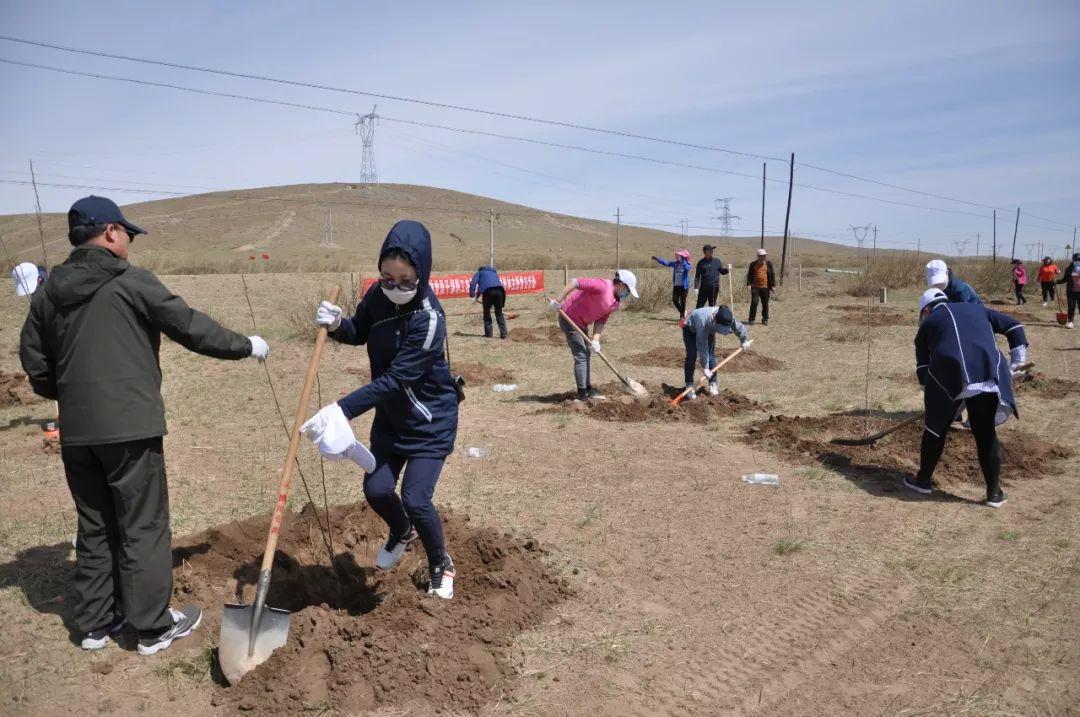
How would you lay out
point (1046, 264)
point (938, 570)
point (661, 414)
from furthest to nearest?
1. point (1046, 264)
2. point (661, 414)
3. point (938, 570)

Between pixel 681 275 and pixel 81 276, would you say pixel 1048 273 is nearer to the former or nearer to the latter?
pixel 681 275

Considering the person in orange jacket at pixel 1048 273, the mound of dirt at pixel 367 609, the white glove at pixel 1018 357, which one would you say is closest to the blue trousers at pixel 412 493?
the mound of dirt at pixel 367 609

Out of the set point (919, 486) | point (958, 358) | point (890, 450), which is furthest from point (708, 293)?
point (958, 358)

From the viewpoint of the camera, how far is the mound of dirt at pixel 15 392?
9336 millimetres

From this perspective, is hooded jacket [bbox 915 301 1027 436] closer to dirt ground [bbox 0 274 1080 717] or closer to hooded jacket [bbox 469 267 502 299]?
dirt ground [bbox 0 274 1080 717]

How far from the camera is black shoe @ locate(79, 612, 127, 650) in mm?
Answer: 3658

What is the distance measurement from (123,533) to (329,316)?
1.36m

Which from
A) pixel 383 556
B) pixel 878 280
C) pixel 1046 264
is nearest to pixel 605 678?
pixel 383 556

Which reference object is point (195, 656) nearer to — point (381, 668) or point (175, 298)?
point (381, 668)

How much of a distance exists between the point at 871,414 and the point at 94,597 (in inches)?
311

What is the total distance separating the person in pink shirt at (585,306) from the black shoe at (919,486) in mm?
3705

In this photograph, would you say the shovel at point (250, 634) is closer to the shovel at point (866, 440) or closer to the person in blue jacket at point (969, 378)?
the person in blue jacket at point (969, 378)

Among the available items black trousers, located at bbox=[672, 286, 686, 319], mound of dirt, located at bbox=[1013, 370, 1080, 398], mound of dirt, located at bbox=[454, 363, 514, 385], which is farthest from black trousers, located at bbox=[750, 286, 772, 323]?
mound of dirt, located at bbox=[454, 363, 514, 385]

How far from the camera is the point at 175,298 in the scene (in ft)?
11.7
